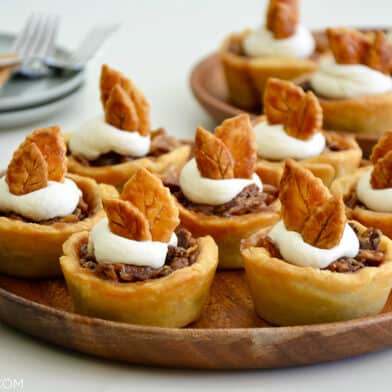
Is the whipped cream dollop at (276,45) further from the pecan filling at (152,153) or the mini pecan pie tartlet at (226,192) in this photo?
the mini pecan pie tartlet at (226,192)

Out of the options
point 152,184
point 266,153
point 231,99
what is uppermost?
point 152,184

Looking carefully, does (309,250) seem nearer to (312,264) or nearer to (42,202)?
(312,264)

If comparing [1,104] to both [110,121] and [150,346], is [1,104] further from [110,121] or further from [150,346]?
[150,346]

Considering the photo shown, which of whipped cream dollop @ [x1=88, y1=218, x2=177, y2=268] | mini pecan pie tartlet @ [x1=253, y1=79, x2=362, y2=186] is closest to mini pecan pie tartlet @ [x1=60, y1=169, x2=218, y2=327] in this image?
whipped cream dollop @ [x1=88, y1=218, x2=177, y2=268]

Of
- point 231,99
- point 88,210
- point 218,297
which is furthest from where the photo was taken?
point 231,99

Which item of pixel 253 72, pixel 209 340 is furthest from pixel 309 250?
pixel 253 72

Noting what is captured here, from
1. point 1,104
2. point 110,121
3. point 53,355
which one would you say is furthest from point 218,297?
point 1,104

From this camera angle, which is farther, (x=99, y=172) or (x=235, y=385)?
(x=99, y=172)
